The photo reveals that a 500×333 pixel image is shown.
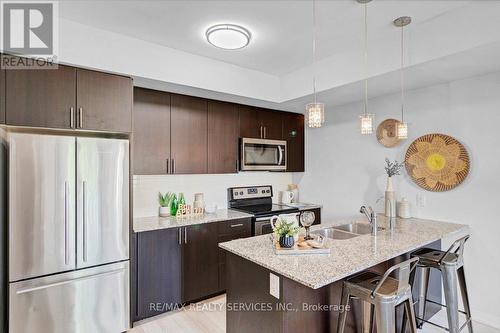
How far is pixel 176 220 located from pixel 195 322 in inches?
39.7

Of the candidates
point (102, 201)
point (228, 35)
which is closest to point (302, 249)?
point (102, 201)

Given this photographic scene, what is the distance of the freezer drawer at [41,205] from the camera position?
6.55ft

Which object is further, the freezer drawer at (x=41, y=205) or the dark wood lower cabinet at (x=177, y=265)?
the dark wood lower cabinet at (x=177, y=265)

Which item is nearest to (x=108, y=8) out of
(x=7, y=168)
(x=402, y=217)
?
(x=7, y=168)

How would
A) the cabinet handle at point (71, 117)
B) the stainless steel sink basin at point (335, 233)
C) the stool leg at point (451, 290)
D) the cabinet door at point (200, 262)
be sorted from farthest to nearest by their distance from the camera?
1. the cabinet door at point (200, 262)
2. the stainless steel sink basin at point (335, 233)
3. the cabinet handle at point (71, 117)
4. the stool leg at point (451, 290)

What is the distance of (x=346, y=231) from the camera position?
274 centimetres

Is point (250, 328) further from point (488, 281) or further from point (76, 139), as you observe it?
point (488, 281)

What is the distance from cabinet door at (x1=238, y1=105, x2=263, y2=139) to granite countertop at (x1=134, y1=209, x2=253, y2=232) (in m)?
1.07

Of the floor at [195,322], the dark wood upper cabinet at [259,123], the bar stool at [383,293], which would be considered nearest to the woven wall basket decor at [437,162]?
the floor at [195,322]

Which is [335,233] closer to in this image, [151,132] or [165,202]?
[165,202]

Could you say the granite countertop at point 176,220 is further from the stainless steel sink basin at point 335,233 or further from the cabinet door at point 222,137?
the stainless steel sink basin at point 335,233

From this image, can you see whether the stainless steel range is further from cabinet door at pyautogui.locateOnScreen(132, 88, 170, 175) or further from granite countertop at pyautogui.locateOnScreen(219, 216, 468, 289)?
cabinet door at pyautogui.locateOnScreen(132, 88, 170, 175)

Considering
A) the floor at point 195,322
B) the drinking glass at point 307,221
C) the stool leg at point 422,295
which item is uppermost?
the drinking glass at point 307,221

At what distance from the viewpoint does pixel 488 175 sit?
2568 mm
